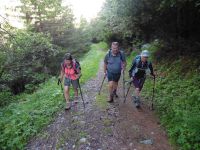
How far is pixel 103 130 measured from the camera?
25.9 ft

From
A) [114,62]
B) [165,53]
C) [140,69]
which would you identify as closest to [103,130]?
[140,69]

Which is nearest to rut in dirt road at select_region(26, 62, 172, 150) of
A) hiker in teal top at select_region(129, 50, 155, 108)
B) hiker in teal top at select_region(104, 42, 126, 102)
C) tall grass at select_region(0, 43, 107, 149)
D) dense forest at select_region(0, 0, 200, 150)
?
tall grass at select_region(0, 43, 107, 149)

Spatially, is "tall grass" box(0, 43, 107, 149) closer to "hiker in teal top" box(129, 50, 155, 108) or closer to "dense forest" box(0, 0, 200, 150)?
"dense forest" box(0, 0, 200, 150)

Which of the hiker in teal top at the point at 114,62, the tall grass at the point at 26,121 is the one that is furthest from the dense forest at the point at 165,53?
the hiker in teal top at the point at 114,62

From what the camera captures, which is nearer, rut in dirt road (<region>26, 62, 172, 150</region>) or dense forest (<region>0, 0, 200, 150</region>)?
rut in dirt road (<region>26, 62, 172, 150</region>)

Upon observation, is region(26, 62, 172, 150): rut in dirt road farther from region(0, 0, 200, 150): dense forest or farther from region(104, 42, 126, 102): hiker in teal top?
region(104, 42, 126, 102): hiker in teal top

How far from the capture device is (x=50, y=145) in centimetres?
731

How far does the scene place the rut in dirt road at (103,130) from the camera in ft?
23.3

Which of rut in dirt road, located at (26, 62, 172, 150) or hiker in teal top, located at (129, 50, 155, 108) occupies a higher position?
hiker in teal top, located at (129, 50, 155, 108)

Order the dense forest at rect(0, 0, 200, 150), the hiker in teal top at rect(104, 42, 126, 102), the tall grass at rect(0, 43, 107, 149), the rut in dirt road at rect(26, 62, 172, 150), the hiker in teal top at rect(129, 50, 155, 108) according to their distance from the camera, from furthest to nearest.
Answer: the hiker in teal top at rect(104, 42, 126, 102) < the hiker in teal top at rect(129, 50, 155, 108) < the dense forest at rect(0, 0, 200, 150) < the tall grass at rect(0, 43, 107, 149) < the rut in dirt road at rect(26, 62, 172, 150)

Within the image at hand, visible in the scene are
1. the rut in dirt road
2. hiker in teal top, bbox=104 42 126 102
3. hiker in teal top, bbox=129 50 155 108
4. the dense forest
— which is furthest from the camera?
hiker in teal top, bbox=104 42 126 102

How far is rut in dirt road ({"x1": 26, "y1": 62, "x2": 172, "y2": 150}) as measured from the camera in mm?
7102

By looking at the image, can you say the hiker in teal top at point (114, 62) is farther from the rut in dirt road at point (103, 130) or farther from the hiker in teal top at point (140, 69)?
the rut in dirt road at point (103, 130)

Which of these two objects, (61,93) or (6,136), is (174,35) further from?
(6,136)
